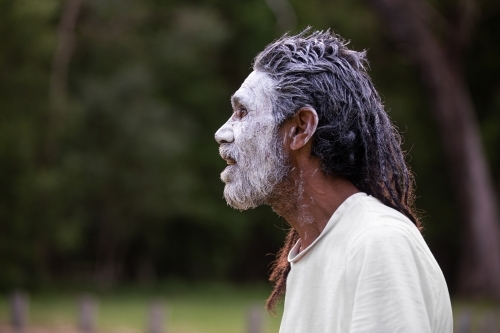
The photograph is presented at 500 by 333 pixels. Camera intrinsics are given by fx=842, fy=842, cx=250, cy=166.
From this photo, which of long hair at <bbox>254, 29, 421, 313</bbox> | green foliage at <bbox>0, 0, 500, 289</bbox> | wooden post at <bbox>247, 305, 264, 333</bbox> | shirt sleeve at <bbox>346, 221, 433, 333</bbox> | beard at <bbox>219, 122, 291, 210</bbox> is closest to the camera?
shirt sleeve at <bbox>346, 221, 433, 333</bbox>

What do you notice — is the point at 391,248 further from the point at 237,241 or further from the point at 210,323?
the point at 237,241

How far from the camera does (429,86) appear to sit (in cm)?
2455

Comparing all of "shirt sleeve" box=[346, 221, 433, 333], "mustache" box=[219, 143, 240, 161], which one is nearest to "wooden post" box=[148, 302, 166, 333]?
"mustache" box=[219, 143, 240, 161]

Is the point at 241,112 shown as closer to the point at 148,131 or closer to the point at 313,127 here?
the point at 313,127

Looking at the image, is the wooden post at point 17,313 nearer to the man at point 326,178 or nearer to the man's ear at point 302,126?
the man at point 326,178

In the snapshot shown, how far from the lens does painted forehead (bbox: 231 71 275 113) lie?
227cm

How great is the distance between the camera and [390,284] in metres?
1.77

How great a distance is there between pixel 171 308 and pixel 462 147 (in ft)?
32.5

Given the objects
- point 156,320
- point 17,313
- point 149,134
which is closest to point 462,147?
point 149,134

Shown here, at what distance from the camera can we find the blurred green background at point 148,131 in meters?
22.2

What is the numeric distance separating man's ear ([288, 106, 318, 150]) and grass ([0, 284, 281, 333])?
30.3 ft

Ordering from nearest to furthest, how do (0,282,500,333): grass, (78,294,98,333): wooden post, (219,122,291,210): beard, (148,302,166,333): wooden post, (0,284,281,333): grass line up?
(219,122,291,210): beard, (148,302,166,333): wooden post, (78,294,98,333): wooden post, (0,282,500,333): grass, (0,284,281,333): grass

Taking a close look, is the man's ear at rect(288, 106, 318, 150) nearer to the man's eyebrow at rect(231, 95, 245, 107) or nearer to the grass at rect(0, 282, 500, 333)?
the man's eyebrow at rect(231, 95, 245, 107)

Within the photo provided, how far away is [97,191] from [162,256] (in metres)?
5.95
